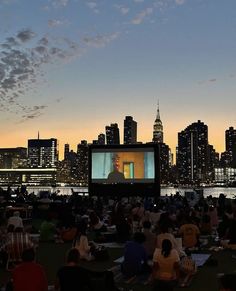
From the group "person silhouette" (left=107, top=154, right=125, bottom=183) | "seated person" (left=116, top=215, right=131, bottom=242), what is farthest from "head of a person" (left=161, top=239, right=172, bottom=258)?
"person silhouette" (left=107, top=154, right=125, bottom=183)

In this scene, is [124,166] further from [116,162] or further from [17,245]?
[17,245]

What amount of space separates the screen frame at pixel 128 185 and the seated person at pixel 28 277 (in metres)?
26.7

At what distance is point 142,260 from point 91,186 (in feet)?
80.3

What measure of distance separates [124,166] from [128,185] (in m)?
1.40

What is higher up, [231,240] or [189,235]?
[189,235]

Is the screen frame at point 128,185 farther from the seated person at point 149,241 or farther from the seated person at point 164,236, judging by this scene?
the seated person at point 164,236

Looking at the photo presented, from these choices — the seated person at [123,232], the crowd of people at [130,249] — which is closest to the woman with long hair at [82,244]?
the crowd of people at [130,249]

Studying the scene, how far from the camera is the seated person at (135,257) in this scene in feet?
32.6

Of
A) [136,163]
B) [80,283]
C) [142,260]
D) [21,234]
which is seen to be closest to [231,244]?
[142,260]

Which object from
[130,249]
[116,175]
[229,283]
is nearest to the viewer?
[229,283]

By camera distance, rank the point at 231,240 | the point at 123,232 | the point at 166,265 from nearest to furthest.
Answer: the point at 166,265
the point at 231,240
the point at 123,232

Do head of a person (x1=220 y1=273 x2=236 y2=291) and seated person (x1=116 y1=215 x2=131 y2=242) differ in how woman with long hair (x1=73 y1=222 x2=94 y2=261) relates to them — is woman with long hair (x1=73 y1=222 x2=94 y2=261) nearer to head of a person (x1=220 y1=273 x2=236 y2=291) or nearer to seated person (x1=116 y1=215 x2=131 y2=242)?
seated person (x1=116 y1=215 x2=131 y2=242)

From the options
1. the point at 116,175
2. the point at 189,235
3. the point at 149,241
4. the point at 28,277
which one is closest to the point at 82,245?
the point at 149,241

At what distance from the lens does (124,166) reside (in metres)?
34.0
